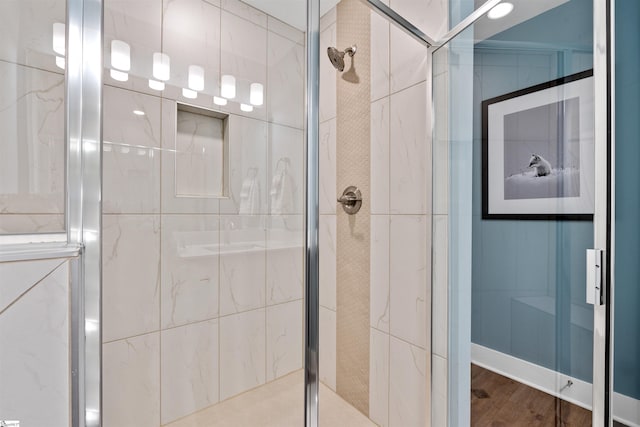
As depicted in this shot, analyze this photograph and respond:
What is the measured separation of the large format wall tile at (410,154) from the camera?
1.18 meters

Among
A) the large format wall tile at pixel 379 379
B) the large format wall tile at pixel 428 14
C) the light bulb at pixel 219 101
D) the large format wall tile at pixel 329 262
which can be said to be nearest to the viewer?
the light bulb at pixel 219 101

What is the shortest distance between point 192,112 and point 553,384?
120cm

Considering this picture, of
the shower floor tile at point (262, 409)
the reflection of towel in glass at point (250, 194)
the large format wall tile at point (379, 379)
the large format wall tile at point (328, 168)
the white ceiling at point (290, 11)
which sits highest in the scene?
the white ceiling at point (290, 11)

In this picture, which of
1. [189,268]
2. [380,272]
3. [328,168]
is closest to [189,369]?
[189,268]

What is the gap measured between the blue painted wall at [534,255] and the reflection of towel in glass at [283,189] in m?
0.62

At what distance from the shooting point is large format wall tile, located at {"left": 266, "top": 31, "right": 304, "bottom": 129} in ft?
2.72

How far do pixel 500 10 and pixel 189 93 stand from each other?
951 mm

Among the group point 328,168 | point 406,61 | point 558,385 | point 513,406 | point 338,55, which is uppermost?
point 338,55

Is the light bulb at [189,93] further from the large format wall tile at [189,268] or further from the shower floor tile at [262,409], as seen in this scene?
the shower floor tile at [262,409]

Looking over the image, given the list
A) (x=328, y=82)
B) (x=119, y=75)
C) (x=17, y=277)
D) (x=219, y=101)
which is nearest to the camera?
(x=17, y=277)

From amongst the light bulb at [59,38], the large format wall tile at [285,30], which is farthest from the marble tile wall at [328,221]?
the light bulb at [59,38]

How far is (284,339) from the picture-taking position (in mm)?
866

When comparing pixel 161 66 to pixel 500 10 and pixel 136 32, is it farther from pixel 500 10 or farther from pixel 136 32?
pixel 500 10

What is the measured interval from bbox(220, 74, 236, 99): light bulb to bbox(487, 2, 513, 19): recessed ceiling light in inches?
32.6
